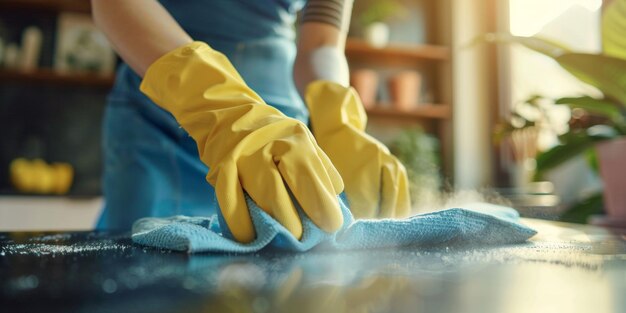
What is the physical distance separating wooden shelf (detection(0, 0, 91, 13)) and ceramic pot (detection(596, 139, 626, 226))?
93.1 inches

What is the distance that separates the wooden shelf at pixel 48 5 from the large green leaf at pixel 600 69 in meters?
2.28

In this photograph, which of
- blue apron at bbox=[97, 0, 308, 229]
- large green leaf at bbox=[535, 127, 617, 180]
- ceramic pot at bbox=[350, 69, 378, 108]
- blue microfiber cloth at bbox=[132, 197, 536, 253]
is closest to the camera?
blue microfiber cloth at bbox=[132, 197, 536, 253]

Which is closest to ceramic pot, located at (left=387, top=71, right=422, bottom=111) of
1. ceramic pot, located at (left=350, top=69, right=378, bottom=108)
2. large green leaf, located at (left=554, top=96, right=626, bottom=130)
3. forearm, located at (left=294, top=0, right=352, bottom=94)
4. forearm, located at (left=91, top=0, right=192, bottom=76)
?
ceramic pot, located at (left=350, top=69, right=378, bottom=108)

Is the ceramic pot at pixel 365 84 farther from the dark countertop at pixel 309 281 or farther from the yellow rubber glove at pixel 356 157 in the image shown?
the dark countertop at pixel 309 281

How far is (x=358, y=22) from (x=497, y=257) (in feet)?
10.0

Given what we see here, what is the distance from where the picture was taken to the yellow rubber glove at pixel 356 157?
2.38ft

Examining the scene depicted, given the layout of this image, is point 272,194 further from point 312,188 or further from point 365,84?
point 365,84

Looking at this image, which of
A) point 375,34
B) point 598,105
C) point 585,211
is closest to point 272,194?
point 598,105

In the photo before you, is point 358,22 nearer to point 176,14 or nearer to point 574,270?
point 176,14

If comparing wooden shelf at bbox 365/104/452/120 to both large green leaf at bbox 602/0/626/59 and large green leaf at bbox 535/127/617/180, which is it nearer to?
large green leaf at bbox 535/127/617/180

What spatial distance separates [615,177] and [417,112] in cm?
221

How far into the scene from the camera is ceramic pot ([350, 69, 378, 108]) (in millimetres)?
3158

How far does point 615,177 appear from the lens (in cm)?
107

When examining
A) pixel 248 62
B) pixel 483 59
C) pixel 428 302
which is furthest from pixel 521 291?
pixel 483 59
